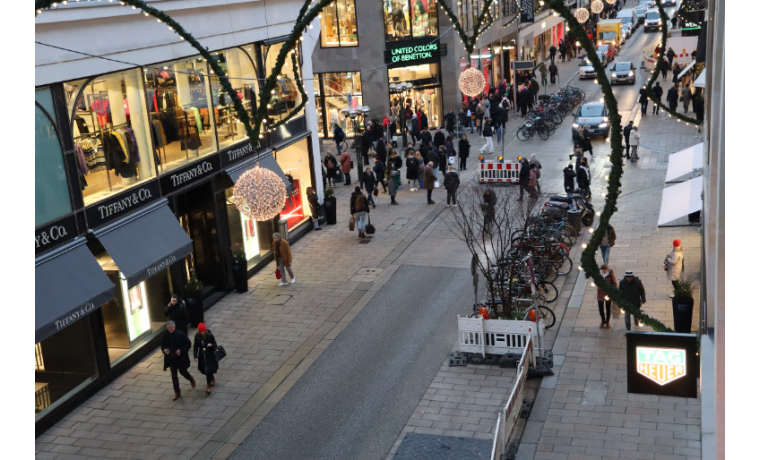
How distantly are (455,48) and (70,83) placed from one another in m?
28.6

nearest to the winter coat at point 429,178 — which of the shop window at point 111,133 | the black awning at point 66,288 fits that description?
the shop window at point 111,133

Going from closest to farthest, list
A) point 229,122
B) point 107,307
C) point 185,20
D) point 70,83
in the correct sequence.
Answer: point 70,83 < point 107,307 < point 185,20 < point 229,122

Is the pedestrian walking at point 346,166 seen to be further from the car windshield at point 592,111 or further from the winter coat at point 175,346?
the winter coat at point 175,346

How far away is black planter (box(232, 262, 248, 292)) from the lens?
21.2 meters

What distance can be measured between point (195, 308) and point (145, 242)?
7.25 ft

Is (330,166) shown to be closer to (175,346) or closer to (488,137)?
(488,137)

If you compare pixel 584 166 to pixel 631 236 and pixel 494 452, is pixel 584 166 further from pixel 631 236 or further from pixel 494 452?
pixel 494 452

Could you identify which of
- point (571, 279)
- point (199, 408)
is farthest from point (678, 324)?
point (199, 408)

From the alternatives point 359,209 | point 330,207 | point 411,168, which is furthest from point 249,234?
point 411,168

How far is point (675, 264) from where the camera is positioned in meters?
18.5

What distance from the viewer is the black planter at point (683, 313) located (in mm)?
16156

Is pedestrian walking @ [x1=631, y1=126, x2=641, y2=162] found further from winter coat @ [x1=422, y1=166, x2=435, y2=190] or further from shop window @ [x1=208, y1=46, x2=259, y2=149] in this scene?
shop window @ [x1=208, y1=46, x2=259, y2=149]

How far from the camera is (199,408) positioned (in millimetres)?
15781

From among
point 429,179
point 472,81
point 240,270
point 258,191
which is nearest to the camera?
point 258,191
